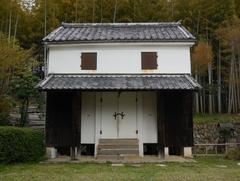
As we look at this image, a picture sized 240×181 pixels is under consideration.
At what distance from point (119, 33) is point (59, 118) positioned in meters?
4.61

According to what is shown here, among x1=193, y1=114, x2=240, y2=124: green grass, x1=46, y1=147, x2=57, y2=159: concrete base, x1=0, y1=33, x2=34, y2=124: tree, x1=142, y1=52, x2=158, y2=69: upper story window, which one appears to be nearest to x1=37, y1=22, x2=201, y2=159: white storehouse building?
x1=142, y1=52, x2=158, y2=69: upper story window

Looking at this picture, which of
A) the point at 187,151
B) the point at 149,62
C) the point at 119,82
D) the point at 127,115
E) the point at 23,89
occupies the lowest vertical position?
the point at 187,151

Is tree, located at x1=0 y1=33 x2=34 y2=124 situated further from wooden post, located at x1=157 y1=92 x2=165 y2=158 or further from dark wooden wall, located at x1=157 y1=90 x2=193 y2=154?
dark wooden wall, located at x1=157 y1=90 x2=193 y2=154

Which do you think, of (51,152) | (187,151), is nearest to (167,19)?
(187,151)

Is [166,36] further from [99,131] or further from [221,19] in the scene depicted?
[221,19]

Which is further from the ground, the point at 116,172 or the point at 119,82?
the point at 119,82

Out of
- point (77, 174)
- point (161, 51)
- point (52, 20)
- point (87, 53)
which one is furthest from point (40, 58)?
point (77, 174)

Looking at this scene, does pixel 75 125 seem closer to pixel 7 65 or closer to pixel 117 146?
pixel 117 146

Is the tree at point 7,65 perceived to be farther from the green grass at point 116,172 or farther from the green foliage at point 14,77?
the green grass at point 116,172

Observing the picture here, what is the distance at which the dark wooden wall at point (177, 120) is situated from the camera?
44.7 ft

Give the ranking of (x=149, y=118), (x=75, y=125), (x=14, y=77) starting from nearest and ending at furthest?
(x=75, y=125), (x=149, y=118), (x=14, y=77)

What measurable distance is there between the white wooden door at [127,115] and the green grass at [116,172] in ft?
9.63

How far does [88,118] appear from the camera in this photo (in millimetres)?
14352

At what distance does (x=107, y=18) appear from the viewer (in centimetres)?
2273
